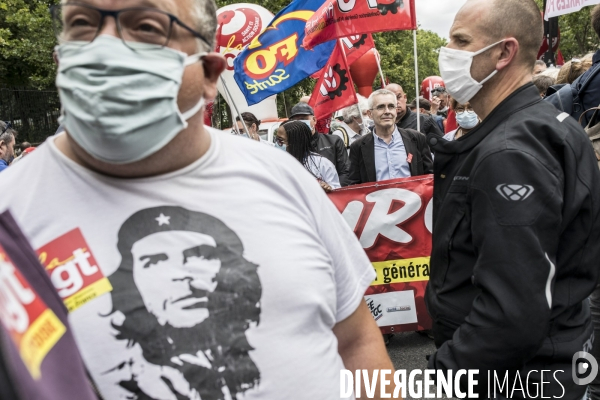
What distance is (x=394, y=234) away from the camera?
4777 millimetres

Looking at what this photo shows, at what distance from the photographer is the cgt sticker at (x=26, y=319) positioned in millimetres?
745

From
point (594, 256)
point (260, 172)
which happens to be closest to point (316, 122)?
point (594, 256)

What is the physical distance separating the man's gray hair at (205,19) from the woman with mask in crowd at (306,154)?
401cm

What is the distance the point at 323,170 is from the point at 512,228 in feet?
12.8

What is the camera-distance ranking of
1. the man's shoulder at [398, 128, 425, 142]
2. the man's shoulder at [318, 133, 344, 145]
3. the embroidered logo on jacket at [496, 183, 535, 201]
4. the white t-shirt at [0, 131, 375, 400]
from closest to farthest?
the white t-shirt at [0, 131, 375, 400] → the embroidered logo on jacket at [496, 183, 535, 201] → the man's shoulder at [398, 128, 425, 142] → the man's shoulder at [318, 133, 344, 145]

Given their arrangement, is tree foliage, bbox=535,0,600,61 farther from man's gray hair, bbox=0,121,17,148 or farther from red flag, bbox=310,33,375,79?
man's gray hair, bbox=0,121,17,148

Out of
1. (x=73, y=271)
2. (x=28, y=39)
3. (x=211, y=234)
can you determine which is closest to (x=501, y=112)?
(x=211, y=234)

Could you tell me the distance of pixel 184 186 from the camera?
1.37 metres

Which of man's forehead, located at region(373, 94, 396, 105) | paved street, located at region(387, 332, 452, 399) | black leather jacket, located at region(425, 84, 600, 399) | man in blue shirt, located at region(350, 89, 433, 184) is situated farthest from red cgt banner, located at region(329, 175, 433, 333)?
black leather jacket, located at region(425, 84, 600, 399)

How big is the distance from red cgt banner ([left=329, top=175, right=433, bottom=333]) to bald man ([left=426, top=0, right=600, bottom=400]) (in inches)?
96.5

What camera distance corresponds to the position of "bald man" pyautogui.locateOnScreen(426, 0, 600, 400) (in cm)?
185

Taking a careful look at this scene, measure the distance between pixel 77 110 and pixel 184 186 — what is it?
291 mm

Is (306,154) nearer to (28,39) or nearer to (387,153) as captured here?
(387,153)

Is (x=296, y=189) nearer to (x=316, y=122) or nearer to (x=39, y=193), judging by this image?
(x=39, y=193)
